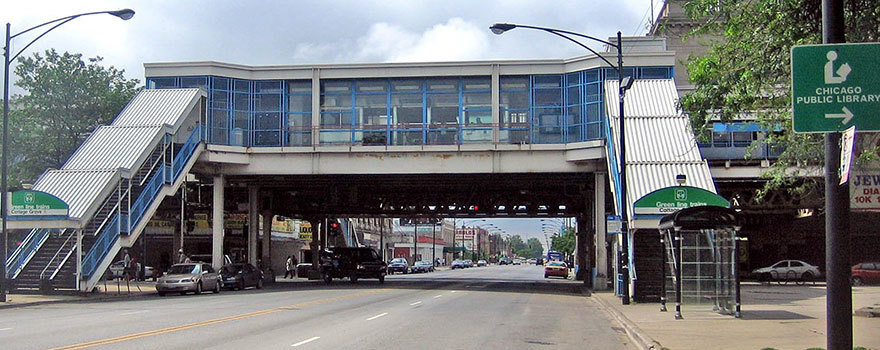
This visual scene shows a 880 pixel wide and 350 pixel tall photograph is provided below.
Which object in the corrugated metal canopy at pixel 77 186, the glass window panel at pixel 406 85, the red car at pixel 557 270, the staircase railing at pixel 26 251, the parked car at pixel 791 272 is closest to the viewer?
the corrugated metal canopy at pixel 77 186

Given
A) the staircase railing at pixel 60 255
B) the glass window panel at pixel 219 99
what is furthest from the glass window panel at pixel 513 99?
the staircase railing at pixel 60 255

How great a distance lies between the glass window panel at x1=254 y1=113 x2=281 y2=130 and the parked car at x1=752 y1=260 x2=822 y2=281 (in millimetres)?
27617

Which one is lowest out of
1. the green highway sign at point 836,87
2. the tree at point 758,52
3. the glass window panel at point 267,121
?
the green highway sign at point 836,87

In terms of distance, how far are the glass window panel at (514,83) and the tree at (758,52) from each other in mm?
23221

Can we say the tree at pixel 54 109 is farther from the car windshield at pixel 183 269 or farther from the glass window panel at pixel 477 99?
the glass window panel at pixel 477 99

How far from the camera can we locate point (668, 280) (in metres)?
26.6

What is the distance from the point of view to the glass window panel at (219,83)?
41.8 m

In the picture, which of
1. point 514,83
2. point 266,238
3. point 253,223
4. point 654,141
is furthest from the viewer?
point 266,238

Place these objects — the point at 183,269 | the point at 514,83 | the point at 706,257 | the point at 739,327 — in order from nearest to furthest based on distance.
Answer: the point at 739,327
the point at 706,257
the point at 183,269
the point at 514,83

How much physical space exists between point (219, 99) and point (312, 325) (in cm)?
2494

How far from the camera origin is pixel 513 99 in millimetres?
40781

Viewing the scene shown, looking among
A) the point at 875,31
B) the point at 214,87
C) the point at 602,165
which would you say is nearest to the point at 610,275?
the point at 602,165

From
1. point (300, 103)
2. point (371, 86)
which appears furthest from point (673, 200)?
point (300, 103)

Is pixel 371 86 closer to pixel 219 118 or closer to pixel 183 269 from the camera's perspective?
pixel 219 118
